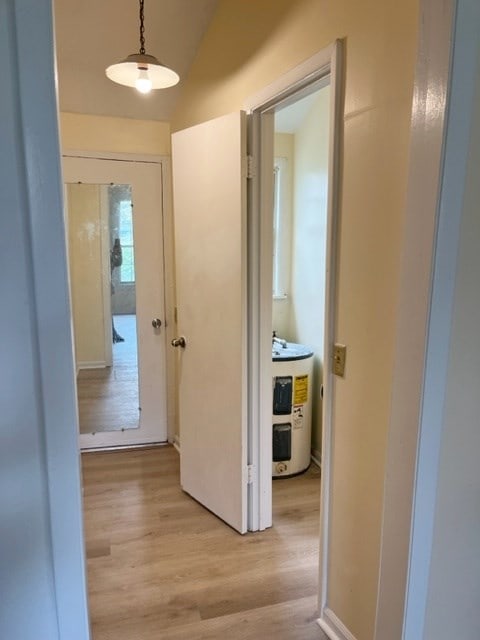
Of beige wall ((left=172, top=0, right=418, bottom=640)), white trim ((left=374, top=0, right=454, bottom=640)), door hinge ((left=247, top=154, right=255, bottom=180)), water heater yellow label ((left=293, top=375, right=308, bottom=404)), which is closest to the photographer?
white trim ((left=374, top=0, right=454, bottom=640))

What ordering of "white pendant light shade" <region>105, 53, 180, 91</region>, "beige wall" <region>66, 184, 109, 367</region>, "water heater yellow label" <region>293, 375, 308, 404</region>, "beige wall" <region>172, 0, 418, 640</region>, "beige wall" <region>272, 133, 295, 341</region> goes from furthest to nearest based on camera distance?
"beige wall" <region>272, 133, 295, 341</region> < "beige wall" <region>66, 184, 109, 367</region> < "water heater yellow label" <region>293, 375, 308, 404</region> < "white pendant light shade" <region>105, 53, 180, 91</region> < "beige wall" <region>172, 0, 418, 640</region>

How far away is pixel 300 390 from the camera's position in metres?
2.83

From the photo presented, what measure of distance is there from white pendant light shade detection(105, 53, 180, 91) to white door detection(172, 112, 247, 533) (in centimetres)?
31

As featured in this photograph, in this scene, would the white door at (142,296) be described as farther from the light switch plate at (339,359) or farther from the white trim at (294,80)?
the light switch plate at (339,359)

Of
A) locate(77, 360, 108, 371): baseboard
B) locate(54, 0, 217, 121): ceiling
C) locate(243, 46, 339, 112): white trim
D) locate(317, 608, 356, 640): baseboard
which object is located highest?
locate(54, 0, 217, 121): ceiling

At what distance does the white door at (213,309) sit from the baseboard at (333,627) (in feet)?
2.19

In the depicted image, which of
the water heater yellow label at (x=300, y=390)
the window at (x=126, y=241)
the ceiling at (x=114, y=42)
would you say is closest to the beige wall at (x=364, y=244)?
the ceiling at (x=114, y=42)

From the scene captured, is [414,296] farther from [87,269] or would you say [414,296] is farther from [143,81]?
[87,269]

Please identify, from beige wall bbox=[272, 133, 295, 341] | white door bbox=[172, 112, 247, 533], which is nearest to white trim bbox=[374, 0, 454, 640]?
white door bbox=[172, 112, 247, 533]

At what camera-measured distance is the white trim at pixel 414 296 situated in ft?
3.29

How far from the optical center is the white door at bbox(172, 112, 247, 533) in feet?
7.03

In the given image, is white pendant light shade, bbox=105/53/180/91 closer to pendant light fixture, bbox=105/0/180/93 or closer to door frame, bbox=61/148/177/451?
pendant light fixture, bbox=105/0/180/93

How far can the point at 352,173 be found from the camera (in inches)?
57.0

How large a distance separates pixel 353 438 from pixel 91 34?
99.4 inches
